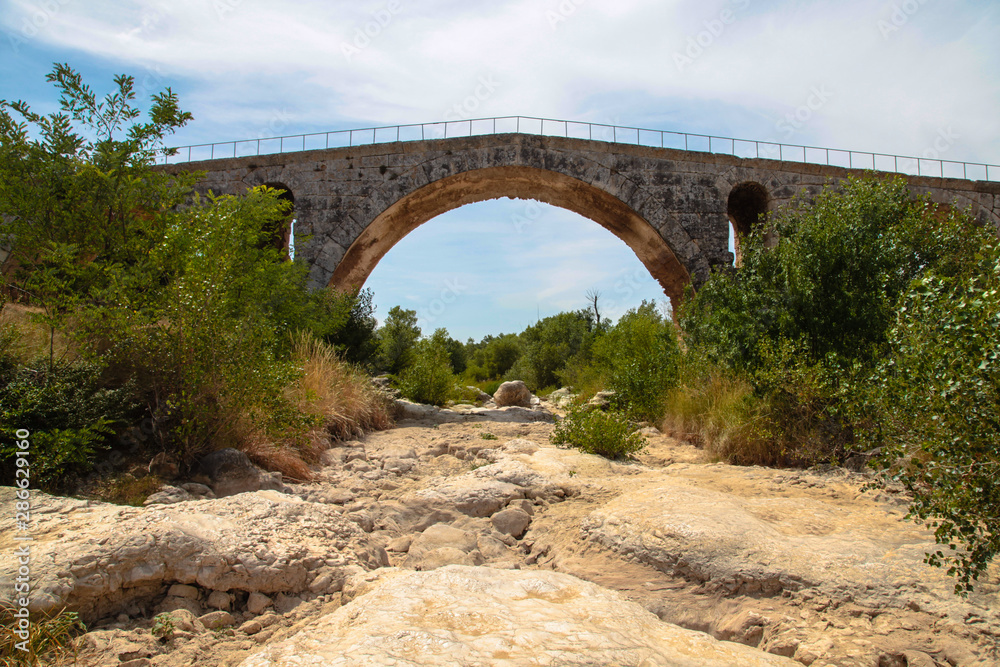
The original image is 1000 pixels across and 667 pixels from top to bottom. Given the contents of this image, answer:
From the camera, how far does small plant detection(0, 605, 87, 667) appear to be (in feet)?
6.27

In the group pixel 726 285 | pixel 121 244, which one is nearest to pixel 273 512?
pixel 121 244

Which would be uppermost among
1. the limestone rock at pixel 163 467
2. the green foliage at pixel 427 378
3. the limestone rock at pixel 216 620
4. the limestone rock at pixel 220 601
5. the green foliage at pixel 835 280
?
the green foliage at pixel 835 280

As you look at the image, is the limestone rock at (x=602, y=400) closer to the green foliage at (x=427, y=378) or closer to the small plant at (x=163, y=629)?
the green foliage at (x=427, y=378)

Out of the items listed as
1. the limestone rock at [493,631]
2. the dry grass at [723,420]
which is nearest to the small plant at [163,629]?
the limestone rock at [493,631]

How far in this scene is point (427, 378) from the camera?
11.8 m

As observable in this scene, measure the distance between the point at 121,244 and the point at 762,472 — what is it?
19.6 feet

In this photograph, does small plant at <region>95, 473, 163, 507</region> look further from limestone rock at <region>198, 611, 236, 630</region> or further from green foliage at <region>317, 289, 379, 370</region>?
green foliage at <region>317, 289, 379, 370</region>

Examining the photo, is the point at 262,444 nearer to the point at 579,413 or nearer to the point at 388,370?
the point at 579,413

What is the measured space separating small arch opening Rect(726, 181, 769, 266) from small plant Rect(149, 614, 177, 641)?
11.6m

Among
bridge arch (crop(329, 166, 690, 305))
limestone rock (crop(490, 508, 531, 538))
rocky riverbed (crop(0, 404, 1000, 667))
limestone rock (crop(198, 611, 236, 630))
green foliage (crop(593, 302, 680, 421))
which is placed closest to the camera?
rocky riverbed (crop(0, 404, 1000, 667))

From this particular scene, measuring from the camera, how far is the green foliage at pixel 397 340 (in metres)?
13.3

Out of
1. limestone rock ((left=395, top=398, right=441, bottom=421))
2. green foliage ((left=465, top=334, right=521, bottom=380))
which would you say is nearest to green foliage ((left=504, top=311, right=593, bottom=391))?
green foliage ((left=465, top=334, right=521, bottom=380))

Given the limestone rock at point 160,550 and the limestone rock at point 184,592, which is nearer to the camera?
the limestone rock at point 160,550

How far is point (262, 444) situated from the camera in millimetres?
4773
